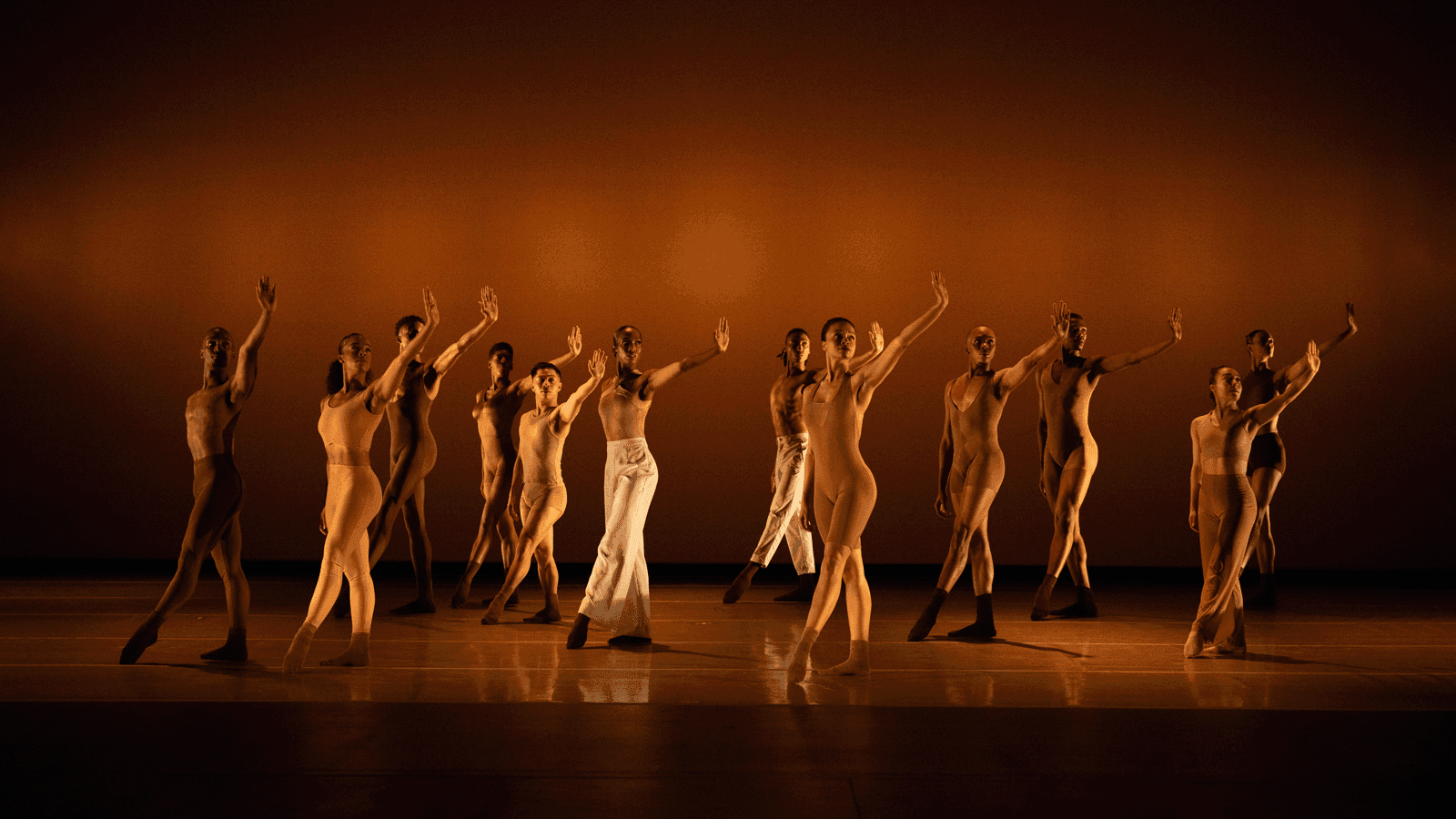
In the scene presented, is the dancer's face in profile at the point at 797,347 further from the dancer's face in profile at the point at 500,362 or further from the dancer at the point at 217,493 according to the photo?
the dancer at the point at 217,493

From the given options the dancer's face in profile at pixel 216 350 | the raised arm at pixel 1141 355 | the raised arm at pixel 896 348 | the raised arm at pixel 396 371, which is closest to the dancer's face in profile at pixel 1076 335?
the raised arm at pixel 1141 355

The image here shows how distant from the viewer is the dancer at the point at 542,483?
650 cm

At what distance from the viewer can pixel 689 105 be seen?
9477 mm

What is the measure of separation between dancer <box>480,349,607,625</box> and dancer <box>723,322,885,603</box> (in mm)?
1432

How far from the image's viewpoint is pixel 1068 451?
681 centimetres

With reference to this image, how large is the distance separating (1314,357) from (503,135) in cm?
635

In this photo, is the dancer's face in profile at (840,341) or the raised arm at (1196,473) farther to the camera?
the raised arm at (1196,473)

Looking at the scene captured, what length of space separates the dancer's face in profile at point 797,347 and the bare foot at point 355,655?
3261mm

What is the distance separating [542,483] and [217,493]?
1.80m

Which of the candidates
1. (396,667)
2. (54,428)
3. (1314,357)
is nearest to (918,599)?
(1314,357)

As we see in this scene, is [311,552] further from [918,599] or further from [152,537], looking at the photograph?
[918,599]

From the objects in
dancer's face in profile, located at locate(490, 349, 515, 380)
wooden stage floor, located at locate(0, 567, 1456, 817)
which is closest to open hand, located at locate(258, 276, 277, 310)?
wooden stage floor, located at locate(0, 567, 1456, 817)

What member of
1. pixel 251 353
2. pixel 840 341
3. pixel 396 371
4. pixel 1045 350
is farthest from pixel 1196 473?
pixel 251 353

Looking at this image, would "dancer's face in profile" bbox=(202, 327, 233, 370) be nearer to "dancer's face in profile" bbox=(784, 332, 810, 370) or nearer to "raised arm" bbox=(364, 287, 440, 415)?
"raised arm" bbox=(364, 287, 440, 415)
